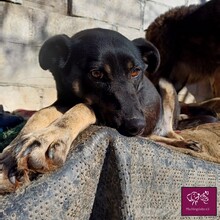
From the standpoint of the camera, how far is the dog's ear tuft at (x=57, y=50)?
2.21 meters

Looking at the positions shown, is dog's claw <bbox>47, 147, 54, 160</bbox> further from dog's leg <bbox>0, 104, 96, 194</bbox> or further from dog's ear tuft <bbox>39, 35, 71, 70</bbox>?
dog's ear tuft <bbox>39, 35, 71, 70</bbox>

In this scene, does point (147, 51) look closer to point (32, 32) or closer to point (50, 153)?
point (50, 153)

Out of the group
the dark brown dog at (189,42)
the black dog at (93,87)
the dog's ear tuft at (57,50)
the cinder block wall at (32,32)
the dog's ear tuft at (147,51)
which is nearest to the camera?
the black dog at (93,87)

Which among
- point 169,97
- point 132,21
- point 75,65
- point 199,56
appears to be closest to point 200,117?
point 169,97

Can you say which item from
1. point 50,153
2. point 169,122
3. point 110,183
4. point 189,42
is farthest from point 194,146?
point 189,42

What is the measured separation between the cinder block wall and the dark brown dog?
57 centimetres

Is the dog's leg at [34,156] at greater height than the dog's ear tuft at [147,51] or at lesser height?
lesser

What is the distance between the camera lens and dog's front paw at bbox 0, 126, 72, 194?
4.57 feet

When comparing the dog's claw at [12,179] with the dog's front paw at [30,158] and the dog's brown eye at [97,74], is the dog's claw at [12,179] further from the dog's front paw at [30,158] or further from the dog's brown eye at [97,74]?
the dog's brown eye at [97,74]

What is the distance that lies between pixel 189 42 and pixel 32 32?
159 cm

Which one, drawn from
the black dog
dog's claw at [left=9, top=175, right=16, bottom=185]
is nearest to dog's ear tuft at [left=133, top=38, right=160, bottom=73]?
the black dog

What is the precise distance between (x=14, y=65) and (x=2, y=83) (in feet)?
0.62

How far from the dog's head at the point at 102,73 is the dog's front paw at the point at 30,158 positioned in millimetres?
441

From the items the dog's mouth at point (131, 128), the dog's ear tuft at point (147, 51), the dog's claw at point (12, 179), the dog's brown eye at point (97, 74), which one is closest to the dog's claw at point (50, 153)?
the dog's claw at point (12, 179)
